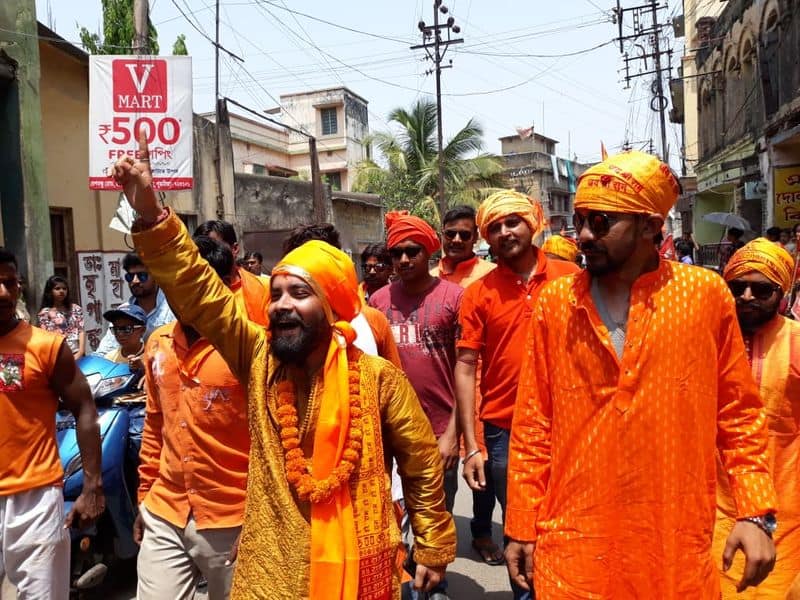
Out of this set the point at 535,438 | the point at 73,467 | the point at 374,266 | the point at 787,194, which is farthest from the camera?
the point at 787,194

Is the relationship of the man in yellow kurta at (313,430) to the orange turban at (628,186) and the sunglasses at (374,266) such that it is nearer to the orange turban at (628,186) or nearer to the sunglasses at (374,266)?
the orange turban at (628,186)

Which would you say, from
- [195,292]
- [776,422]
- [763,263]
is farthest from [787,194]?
[195,292]

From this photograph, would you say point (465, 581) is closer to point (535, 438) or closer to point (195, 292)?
point (535, 438)

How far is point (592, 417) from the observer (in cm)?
245

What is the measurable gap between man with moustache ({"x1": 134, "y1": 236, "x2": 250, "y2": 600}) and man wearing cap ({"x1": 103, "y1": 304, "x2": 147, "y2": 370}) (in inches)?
88.2

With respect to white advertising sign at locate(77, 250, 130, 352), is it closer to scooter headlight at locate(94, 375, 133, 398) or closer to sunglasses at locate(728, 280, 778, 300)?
scooter headlight at locate(94, 375, 133, 398)

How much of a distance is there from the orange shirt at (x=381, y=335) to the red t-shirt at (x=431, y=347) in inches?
24.8

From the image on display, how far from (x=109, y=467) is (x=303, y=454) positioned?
2551mm

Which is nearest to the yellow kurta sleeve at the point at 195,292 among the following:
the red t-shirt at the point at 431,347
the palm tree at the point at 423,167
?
the red t-shirt at the point at 431,347

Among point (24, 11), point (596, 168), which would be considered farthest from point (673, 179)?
point (24, 11)

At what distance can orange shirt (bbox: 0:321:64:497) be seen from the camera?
3285 mm

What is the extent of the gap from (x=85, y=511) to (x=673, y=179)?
2.90 metres

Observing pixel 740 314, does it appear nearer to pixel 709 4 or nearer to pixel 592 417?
pixel 592 417

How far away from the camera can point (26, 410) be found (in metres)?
3.36
